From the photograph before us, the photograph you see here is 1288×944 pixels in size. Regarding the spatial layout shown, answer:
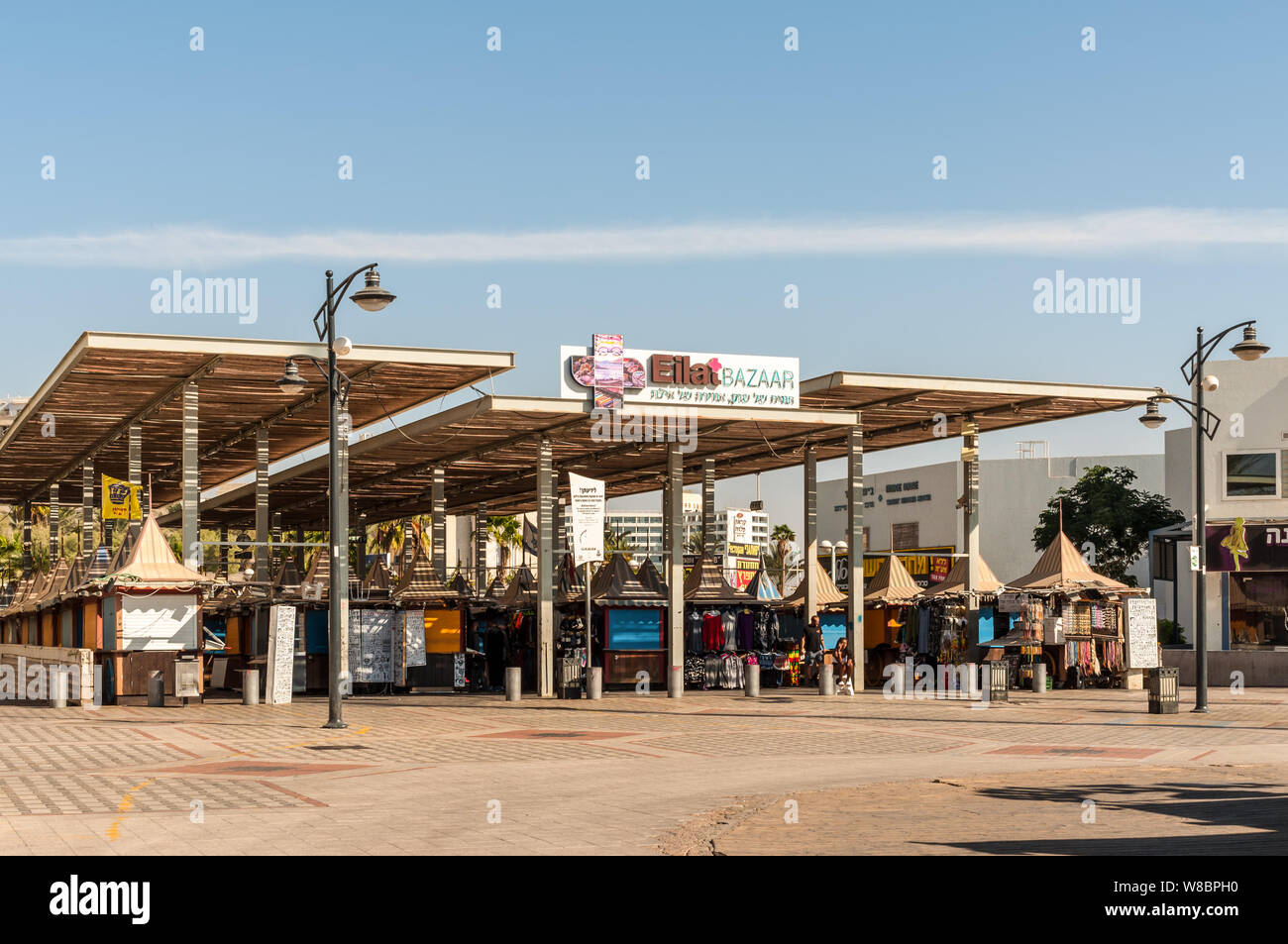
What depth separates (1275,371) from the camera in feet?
161

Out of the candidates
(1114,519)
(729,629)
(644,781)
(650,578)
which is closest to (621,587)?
(650,578)

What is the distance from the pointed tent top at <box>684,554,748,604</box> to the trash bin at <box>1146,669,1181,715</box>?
45.7ft

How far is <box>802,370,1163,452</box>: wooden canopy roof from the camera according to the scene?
1463 inches

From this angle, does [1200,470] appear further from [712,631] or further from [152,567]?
[152,567]

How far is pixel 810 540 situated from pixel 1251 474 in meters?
16.5

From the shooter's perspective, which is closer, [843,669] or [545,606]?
[843,669]

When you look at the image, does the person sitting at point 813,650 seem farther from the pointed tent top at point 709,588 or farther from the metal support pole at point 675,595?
the metal support pole at point 675,595

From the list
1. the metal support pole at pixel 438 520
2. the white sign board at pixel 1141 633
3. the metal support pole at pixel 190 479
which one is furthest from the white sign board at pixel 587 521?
the white sign board at pixel 1141 633

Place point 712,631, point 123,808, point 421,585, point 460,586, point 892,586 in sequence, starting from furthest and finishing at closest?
point 892,586
point 712,631
point 460,586
point 421,585
point 123,808

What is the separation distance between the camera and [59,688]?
3241 cm

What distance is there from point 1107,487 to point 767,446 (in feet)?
145

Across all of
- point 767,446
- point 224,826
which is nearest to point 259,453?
point 767,446
